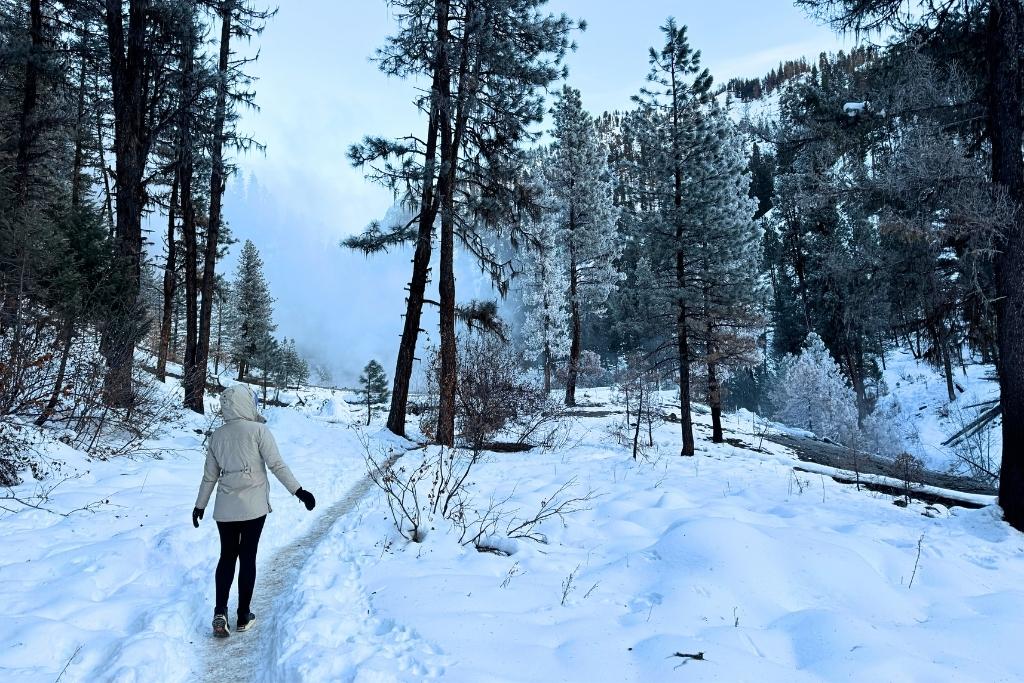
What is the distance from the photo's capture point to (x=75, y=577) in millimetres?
4410

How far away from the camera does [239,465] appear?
4.33 meters

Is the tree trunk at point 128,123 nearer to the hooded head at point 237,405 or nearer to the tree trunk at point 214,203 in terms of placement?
the tree trunk at point 214,203

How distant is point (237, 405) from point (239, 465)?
53 centimetres

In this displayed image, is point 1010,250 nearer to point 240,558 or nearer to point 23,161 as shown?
point 240,558

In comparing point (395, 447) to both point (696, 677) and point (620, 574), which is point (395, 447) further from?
point (696, 677)

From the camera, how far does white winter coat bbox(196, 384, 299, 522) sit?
14.1 feet

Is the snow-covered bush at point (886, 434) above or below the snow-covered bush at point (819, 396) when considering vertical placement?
below

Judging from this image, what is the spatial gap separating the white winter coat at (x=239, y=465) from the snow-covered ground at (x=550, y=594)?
0.93 meters

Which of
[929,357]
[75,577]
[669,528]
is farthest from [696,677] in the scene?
[929,357]

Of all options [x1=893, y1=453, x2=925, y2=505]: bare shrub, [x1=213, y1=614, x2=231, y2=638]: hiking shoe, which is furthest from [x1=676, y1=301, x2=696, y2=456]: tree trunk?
[x1=213, y1=614, x2=231, y2=638]: hiking shoe

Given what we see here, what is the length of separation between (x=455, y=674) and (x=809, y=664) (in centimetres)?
239

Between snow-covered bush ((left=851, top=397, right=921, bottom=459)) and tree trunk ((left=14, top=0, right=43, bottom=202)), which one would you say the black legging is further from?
snow-covered bush ((left=851, top=397, right=921, bottom=459))

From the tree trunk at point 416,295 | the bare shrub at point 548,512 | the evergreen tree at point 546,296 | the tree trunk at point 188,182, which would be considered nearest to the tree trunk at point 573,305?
the evergreen tree at point 546,296

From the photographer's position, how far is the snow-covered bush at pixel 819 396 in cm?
2941
